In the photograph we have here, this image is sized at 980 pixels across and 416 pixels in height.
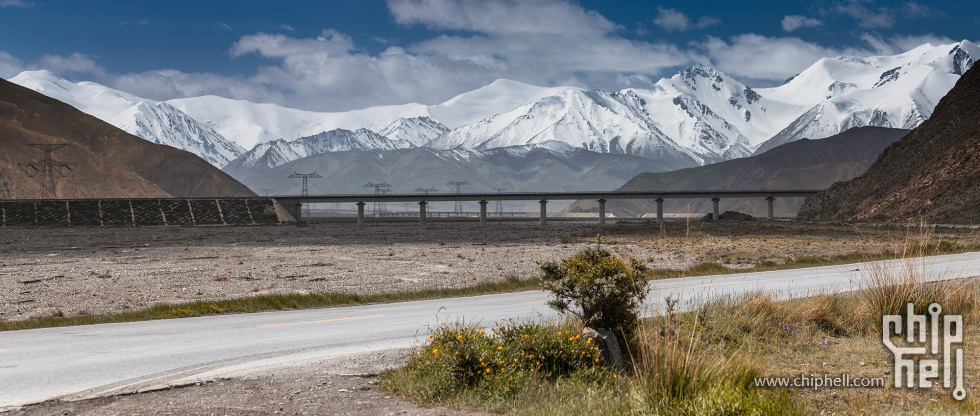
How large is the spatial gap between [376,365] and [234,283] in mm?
20934

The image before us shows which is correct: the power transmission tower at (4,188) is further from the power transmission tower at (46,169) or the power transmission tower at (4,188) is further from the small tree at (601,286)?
the small tree at (601,286)

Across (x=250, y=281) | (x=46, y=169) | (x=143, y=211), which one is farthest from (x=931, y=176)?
(x=46, y=169)

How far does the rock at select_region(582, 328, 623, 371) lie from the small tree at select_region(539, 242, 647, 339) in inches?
14.1

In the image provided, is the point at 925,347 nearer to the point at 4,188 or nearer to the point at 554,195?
the point at 554,195

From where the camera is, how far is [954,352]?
11133 mm

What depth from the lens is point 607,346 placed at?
1033 centimetres

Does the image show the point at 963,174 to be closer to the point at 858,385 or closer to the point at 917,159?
the point at 917,159

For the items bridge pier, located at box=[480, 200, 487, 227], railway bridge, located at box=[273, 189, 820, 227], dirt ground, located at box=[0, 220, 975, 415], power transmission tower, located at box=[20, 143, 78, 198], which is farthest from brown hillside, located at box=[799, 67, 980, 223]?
power transmission tower, located at box=[20, 143, 78, 198]

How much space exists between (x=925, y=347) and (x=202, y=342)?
499 inches

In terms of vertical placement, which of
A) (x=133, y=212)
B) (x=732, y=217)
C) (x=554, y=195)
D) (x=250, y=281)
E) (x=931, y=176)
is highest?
(x=931, y=176)

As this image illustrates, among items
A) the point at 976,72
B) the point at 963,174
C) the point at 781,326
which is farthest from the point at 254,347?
the point at 976,72

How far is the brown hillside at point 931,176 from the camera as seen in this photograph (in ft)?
279

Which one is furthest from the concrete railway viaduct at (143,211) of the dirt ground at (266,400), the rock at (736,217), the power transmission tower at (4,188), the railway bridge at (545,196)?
the dirt ground at (266,400)

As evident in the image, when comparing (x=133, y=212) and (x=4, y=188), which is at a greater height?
(x=4, y=188)
